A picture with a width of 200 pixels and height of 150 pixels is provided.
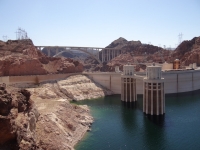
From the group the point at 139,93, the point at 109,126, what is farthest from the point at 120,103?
the point at 109,126

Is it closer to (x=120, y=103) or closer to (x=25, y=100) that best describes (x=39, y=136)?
(x=25, y=100)

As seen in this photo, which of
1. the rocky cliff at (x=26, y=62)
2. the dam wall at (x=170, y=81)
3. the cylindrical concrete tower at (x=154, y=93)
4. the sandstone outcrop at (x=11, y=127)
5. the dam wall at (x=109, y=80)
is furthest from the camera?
the dam wall at (x=109, y=80)

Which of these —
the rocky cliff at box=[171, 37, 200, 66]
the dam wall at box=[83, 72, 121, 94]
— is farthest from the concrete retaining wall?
the rocky cliff at box=[171, 37, 200, 66]

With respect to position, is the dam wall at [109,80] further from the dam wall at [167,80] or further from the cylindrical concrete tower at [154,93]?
the cylindrical concrete tower at [154,93]

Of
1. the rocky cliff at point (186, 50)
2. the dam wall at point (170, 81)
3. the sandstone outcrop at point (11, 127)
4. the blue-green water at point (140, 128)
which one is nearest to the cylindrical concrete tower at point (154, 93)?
the blue-green water at point (140, 128)

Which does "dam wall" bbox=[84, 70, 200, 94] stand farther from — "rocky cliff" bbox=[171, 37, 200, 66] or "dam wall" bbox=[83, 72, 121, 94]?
"rocky cliff" bbox=[171, 37, 200, 66]

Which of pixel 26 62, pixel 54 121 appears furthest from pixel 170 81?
pixel 54 121
